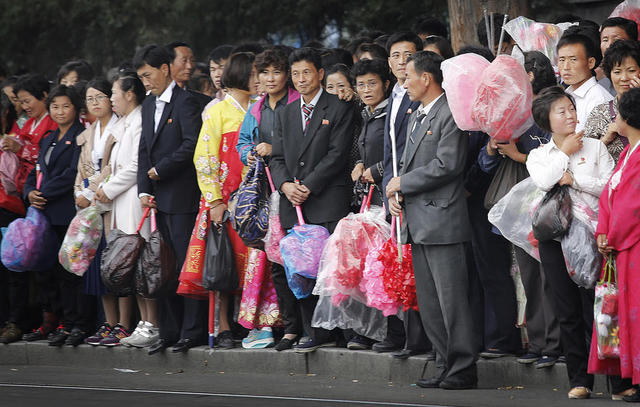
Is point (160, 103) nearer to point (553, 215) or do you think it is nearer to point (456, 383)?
point (456, 383)

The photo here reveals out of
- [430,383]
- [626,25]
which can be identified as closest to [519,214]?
[430,383]

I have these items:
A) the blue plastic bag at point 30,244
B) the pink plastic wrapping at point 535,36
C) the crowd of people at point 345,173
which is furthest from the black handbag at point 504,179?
the blue plastic bag at point 30,244

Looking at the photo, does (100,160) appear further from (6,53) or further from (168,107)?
(6,53)

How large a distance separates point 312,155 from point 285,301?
4.02 feet

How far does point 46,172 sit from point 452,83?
4.66m

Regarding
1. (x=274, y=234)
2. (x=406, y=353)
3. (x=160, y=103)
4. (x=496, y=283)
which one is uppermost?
(x=160, y=103)

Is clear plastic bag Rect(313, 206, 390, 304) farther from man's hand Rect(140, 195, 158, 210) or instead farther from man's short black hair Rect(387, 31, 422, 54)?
man's hand Rect(140, 195, 158, 210)

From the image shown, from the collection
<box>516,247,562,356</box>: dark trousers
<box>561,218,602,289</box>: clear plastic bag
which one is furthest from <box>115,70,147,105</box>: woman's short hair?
<box>561,218,602,289</box>: clear plastic bag

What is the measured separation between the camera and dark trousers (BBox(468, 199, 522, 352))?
8.43 m

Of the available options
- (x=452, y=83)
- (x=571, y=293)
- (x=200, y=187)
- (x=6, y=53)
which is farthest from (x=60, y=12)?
(x=571, y=293)

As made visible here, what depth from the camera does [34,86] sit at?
11594mm

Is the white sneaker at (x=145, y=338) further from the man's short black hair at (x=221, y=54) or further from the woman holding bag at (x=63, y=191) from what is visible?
the man's short black hair at (x=221, y=54)

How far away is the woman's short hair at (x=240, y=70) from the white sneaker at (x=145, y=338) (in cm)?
227

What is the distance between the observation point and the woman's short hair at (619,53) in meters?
7.66
